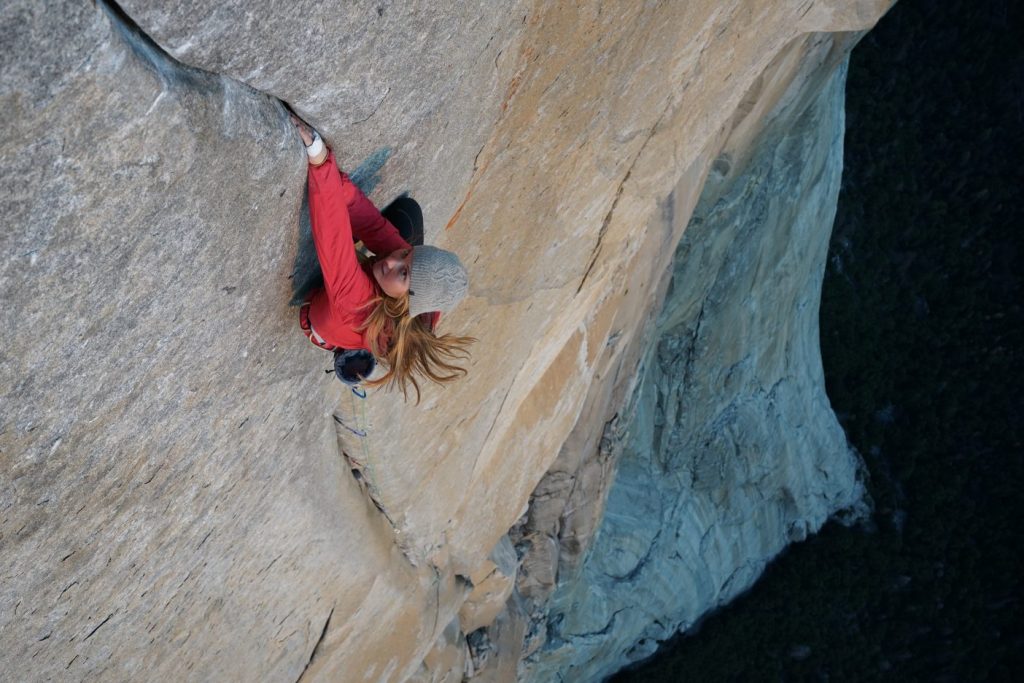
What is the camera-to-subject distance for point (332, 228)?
2514 millimetres

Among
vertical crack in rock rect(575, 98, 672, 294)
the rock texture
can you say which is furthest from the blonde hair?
vertical crack in rock rect(575, 98, 672, 294)

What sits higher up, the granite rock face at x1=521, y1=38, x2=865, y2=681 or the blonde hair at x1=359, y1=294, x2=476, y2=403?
the blonde hair at x1=359, y1=294, x2=476, y2=403

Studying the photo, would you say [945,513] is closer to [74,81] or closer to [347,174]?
[347,174]

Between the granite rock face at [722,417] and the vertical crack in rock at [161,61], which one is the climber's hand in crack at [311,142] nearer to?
the vertical crack in rock at [161,61]

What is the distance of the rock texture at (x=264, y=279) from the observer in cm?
196

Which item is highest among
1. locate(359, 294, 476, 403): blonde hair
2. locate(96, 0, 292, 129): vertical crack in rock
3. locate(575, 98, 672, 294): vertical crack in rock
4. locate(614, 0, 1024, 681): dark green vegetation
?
locate(96, 0, 292, 129): vertical crack in rock

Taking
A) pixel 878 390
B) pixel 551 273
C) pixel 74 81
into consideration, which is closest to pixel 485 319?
pixel 551 273

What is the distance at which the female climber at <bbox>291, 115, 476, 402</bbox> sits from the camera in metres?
2.51

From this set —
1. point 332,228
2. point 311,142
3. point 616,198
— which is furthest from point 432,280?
point 616,198

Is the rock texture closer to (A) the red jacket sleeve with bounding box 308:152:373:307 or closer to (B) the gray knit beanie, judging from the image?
(A) the red jacket sleeve with bounding box 308:152:373:307

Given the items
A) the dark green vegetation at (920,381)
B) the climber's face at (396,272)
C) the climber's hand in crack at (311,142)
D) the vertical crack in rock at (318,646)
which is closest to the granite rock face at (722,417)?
the dark green vegetation at (920,381)

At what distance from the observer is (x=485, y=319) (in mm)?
4344

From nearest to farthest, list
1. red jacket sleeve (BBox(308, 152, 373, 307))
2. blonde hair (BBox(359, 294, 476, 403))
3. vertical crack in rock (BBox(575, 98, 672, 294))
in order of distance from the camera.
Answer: red jacket sleeve (BBox(308, 152, 373, 307)), blonde hair (BBox(359, 294, 476, 403)), vertical crack in rock (BBox(575, 98, 672, 294))

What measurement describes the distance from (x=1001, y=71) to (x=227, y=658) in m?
16.4
